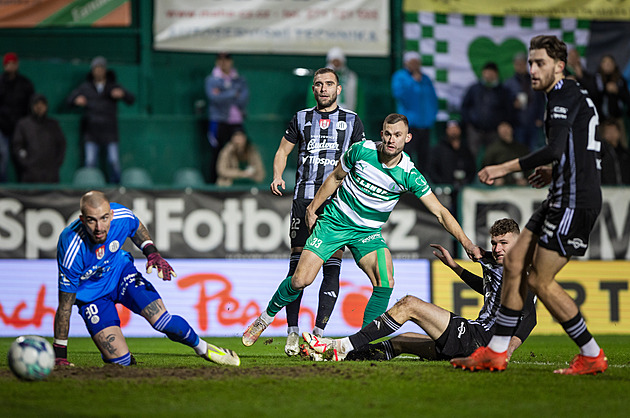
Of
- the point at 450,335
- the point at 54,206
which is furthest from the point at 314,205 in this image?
the point at 54,206

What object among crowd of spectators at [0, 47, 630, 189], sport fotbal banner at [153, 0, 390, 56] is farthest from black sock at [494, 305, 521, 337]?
sport fotbal banner at [153, 0, 390, 56]

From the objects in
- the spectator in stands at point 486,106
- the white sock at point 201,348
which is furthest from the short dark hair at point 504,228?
the spectator in stands at point 486,106

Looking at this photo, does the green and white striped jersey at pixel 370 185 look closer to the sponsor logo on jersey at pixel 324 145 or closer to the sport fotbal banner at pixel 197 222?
the sponsor logo on jersey at pixel 324 145

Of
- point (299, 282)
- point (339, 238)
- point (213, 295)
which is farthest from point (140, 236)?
point (213, 295)

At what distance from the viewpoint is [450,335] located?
22.8 feet

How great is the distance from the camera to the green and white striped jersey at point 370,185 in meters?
7.30

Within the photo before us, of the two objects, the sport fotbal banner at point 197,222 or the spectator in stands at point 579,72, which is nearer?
the sport fotbal banner at point 197,222

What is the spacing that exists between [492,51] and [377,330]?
10.2 metres

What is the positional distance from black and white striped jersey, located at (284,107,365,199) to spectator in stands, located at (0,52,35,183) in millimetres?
7386

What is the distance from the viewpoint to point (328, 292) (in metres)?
7.86

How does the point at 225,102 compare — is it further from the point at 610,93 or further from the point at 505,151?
the point at 610,93

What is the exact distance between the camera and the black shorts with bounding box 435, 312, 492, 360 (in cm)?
693

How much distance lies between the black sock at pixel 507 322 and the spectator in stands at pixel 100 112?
30.4 ft

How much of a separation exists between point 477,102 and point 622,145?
102 inches
